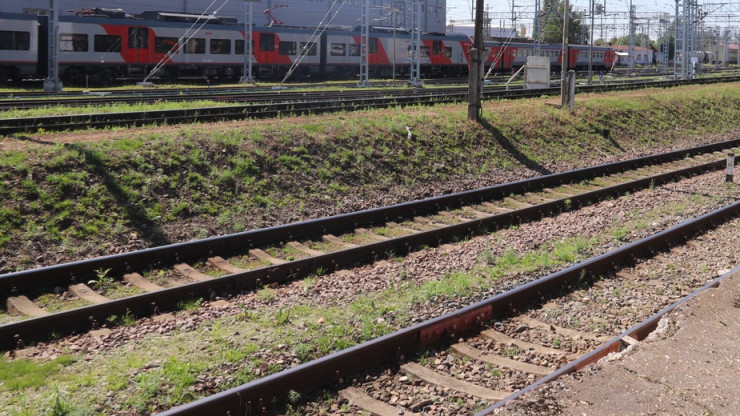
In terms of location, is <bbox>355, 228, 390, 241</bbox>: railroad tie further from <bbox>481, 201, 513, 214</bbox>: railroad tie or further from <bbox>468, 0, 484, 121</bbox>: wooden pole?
<bbox>468, 0, 484, 121</bbox>: wooden pole

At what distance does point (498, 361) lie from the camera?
21.7 feet

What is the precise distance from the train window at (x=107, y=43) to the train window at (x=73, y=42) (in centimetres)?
54

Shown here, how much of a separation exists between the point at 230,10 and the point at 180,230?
52.0m

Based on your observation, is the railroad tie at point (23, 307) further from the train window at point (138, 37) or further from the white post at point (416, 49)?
the white post at point (416, 49)

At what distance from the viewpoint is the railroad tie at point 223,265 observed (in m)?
9.30

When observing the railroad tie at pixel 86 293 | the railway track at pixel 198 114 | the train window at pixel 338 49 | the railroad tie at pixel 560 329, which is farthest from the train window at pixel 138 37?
the railroad tie at pixel 560 329

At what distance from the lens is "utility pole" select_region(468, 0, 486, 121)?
19.1 metres

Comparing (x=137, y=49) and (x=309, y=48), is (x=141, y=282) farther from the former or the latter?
(x=309, y=48)

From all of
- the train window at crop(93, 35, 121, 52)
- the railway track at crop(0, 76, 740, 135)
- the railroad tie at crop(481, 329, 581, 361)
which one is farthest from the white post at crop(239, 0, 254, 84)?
the railroad tie at crop(481, 329, 581, 361)

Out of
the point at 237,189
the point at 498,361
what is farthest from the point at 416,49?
the point at 498,361

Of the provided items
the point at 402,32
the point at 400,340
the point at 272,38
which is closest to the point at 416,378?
the point at 400,340

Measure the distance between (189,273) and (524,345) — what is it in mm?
4330

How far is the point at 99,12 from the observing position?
3675cm

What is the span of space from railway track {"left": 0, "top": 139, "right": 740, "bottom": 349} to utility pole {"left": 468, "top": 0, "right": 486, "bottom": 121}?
16.8 ft
